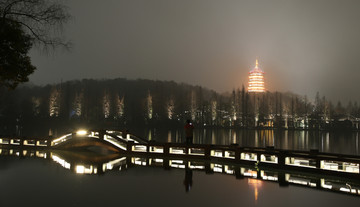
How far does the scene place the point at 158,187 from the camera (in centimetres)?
1171

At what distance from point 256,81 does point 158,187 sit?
169878 mm

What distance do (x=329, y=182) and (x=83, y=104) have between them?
387ft

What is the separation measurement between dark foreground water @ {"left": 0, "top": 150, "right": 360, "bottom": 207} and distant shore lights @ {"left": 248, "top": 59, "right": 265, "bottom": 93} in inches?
6394

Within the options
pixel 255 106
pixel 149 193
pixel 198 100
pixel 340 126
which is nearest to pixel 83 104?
pixel 198 100

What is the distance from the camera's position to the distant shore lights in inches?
6838

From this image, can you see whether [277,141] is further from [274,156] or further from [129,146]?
[274,156]

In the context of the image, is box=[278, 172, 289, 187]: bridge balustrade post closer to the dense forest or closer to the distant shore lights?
the dense forest

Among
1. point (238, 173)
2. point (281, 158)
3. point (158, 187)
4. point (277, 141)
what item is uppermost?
point (281, 158)

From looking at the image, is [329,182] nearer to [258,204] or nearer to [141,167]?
[258,204]

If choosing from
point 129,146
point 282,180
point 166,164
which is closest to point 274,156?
point 282,180

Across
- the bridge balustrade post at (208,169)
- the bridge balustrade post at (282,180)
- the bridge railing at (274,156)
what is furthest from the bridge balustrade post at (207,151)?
the bridge balustrade post at (282,180)

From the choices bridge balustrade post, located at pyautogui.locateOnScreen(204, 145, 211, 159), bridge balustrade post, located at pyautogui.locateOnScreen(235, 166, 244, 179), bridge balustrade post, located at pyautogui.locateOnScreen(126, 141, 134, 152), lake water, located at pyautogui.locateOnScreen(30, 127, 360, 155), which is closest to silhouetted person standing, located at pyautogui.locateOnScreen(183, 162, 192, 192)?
bridge balustrade post, located at pyautogui.locateOnScreen(235, 166, 244, 179)

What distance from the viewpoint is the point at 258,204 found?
9.52 m

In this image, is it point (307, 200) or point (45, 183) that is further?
point (45, 183)
